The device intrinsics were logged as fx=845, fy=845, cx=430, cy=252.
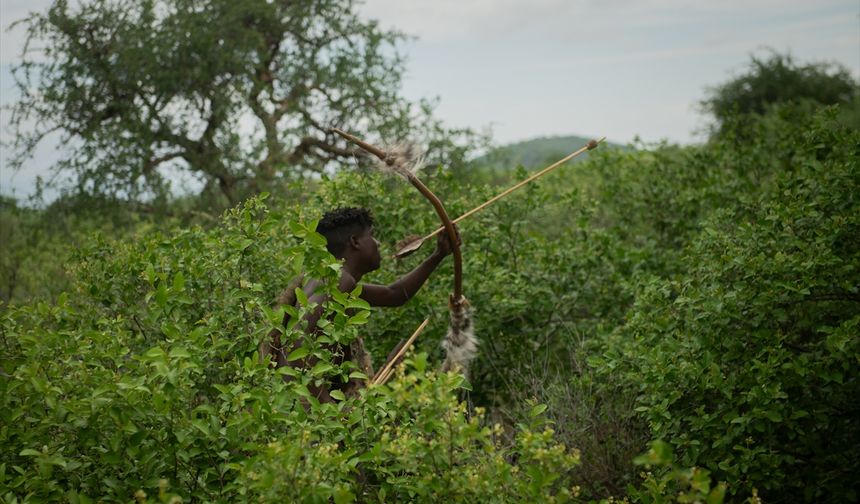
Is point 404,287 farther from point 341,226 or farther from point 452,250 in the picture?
point 341,226

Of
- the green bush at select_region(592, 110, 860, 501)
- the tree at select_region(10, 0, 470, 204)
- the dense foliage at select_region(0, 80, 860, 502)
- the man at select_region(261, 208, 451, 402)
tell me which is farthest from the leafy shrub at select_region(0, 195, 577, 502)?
the tree at select_region(10, 0, 470, 204)

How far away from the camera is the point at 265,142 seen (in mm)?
11898

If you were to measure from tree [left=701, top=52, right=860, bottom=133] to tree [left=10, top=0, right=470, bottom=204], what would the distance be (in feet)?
77.9

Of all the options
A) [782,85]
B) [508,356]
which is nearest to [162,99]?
[508,356]

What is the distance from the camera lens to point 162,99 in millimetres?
12133

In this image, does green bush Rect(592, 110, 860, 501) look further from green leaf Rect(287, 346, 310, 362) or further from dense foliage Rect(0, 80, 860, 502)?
green leaf Rect(287, 346, 310, 362)

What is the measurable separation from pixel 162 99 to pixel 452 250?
25.7 feet

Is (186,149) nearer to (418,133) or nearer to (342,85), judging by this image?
(342,85)

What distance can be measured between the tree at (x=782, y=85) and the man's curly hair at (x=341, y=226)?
2928cm

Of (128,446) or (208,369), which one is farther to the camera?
(208,369)

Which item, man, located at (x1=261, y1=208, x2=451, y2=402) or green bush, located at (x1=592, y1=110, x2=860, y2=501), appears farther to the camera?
man, located at (x1=261, y1=208, x2=451, y2=402)

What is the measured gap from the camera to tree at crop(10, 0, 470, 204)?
38.5 ft

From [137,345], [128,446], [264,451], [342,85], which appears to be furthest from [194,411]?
[342,85]

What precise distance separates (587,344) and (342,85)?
24.5 ft
